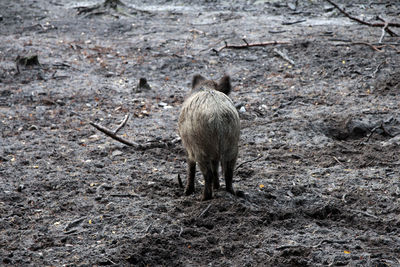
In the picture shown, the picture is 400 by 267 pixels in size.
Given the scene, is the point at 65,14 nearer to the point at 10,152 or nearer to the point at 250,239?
the point at 10,152

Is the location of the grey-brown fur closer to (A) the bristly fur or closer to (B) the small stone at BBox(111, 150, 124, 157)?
(A) the bristly fur

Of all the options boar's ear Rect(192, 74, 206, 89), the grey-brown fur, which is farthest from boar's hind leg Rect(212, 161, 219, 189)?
boar's ear Rect(192, 74, 206, 89)

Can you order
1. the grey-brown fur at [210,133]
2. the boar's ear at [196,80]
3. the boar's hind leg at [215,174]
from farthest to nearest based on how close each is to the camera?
the boar's ear at [196,80] < the boar's hind leg at [215,174] < the grey-brown fur at [210,133]

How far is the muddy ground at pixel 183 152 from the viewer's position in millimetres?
3604

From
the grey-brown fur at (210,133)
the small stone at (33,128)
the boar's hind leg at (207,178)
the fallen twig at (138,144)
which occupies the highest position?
the grey-brown fur at (210,133)

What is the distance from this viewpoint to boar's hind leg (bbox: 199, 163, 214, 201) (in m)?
4.20

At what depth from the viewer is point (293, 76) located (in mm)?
7688

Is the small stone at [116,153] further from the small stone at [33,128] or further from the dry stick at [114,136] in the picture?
the small stone at [33,128]

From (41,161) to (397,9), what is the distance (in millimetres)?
8538

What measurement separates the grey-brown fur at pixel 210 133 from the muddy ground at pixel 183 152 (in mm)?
287

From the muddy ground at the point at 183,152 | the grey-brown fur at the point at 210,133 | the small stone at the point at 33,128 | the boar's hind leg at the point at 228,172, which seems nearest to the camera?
the muddy ground at the point at 183,152

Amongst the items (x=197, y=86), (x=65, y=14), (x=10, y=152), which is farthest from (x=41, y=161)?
(x=65, y=14)

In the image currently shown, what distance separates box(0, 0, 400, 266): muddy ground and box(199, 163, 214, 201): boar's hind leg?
113 mm

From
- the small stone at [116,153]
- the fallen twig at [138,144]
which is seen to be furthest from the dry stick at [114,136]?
the small stone at [116,153]
